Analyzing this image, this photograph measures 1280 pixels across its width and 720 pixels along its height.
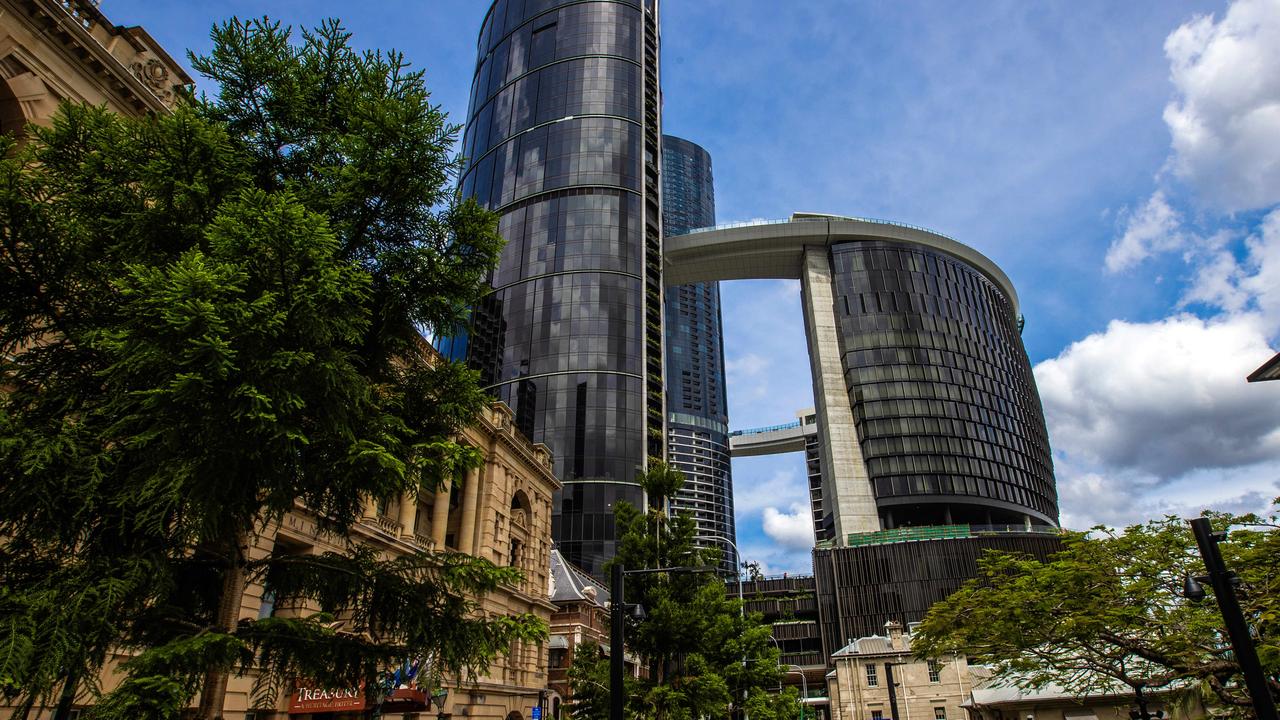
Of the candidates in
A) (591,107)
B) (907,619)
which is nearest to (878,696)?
(907,619)

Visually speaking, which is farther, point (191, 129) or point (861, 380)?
point (861, 380)

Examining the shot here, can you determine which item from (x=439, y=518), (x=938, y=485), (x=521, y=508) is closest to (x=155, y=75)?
(x=439, y=518)

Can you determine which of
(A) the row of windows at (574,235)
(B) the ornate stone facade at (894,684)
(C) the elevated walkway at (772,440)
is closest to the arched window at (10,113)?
(B) the ornate stone facade at (894,684)

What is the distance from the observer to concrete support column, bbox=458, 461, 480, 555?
33.4 meters

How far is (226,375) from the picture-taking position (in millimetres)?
8867

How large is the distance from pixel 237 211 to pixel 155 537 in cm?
498

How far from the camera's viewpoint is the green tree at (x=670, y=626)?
27438mm

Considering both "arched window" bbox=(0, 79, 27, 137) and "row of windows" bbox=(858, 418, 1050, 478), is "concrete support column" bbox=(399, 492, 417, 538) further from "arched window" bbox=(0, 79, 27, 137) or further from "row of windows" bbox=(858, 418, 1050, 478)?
"row of windows" bbox=(858, 418, 1050, 478)

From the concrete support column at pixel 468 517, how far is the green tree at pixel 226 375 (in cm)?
2072

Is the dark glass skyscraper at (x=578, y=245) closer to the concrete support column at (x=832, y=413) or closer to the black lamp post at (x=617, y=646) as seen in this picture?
the concrete support column at (x=832, y=413)

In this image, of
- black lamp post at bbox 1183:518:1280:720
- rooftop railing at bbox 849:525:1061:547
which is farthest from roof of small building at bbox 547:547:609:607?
rooftop railing at bbox 849:525:1061:547

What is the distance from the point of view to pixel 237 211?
10.3 m

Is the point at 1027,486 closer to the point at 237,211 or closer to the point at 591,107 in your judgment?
the point at 591,107

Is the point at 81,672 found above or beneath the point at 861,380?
beneath
